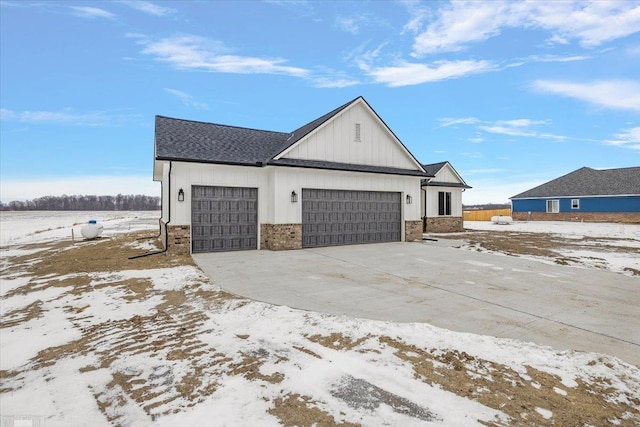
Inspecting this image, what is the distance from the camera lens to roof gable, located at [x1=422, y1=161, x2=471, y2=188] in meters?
21.9

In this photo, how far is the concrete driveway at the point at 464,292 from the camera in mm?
4398

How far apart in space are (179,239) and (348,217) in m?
7.36

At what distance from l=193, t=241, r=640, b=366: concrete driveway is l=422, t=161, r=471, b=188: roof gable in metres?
12.1

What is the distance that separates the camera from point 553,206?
1396 inches

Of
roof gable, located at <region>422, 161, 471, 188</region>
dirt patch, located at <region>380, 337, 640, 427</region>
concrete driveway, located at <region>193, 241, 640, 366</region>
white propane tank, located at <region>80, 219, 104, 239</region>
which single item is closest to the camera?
dirt patch, located at <region>380, 337, 640, 427</region>

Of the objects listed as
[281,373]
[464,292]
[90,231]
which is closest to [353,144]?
[464,292]

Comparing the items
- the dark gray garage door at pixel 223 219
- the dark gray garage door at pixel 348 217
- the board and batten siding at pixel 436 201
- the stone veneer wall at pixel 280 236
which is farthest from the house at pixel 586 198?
the dark gray garage door at pixel 223 219

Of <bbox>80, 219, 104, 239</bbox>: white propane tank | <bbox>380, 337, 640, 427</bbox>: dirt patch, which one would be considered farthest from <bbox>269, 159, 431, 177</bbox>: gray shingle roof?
<bbox>80, 219, 104, 239</bbox>: white propane tank

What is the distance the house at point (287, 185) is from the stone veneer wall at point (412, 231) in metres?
0.05

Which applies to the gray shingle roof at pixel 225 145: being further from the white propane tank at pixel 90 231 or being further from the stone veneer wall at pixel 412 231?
the white propane tank at pixel 90 231

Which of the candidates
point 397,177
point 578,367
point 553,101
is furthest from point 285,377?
point 553,101

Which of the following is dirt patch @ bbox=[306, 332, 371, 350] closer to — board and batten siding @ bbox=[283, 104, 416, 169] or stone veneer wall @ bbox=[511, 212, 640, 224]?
board and batten siding @ bbox=[283, 104, 416, 169]

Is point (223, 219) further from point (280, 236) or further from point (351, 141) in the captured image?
point (351, 141)

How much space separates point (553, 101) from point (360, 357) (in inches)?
989
